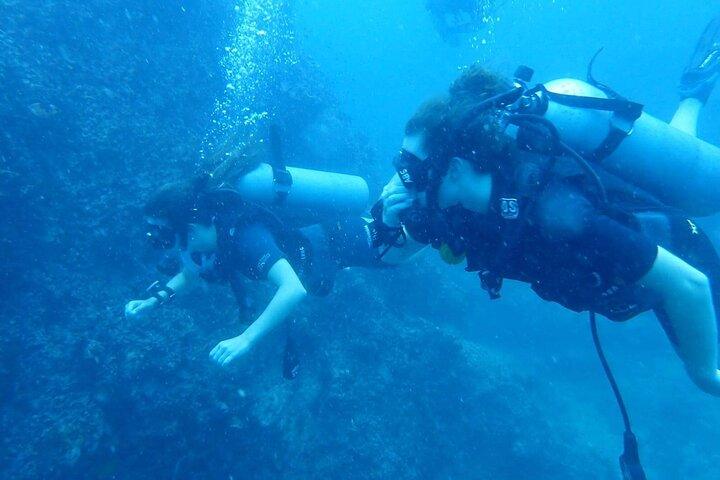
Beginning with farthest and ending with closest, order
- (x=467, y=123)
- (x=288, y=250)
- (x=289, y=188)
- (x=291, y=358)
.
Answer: (x=289, y=188)
(x=288, y=250)
(x=291, y=358)
(x=467, y=123)

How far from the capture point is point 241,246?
12.8ft

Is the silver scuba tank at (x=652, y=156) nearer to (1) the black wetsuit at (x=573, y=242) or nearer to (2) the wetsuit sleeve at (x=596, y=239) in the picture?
(1) the black wetsuit at (x=573, y=242)

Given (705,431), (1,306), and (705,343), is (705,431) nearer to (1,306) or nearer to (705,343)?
(705,343)

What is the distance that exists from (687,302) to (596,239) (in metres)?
0.65

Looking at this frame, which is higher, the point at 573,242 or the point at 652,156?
the point at 652,156

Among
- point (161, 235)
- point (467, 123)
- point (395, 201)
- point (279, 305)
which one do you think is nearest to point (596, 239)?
point (467, 123)

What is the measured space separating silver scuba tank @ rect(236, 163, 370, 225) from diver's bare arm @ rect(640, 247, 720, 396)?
156 inches

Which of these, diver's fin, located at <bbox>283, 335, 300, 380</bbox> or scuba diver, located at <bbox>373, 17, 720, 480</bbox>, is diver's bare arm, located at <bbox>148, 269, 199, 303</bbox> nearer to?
diver's fin, located at <bbox>283, 335, 300, 380</bbox>

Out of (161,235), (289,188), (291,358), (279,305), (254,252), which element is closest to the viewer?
(279,305)

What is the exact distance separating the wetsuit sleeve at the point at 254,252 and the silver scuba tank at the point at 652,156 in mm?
2529

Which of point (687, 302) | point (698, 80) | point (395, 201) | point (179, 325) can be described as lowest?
point (179, 325)

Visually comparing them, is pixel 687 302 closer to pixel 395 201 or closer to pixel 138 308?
pixel 395 201

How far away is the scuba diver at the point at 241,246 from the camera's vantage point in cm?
361

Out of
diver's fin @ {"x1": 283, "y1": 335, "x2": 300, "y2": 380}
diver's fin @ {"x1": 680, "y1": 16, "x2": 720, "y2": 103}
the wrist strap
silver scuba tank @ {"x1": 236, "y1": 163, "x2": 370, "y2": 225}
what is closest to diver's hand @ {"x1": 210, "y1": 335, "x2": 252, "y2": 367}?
diver's fin @ {"x1": 283, "y1": 335, "x2": 300, "y2": 380}
